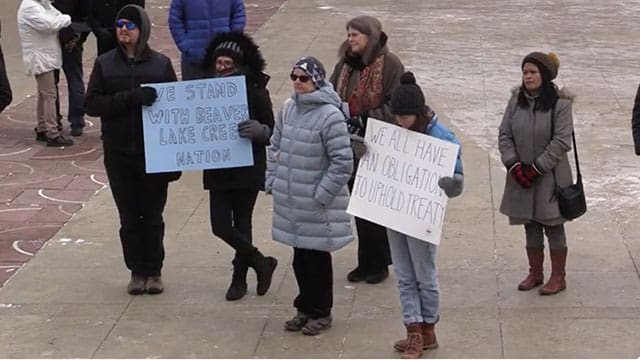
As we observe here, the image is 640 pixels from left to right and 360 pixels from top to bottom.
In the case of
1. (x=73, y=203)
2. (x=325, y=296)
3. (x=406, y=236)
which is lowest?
(x=73, y=203)

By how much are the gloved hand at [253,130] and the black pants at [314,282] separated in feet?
2.57

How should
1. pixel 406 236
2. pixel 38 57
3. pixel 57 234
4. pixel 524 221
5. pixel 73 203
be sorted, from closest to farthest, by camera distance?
pixel 406 236
pixel 524 221
pixel 57 234
pixel 73 203
pixel 38 57

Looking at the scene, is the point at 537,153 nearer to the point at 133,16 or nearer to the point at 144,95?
the point at 144,95

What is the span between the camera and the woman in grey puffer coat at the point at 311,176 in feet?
21.5

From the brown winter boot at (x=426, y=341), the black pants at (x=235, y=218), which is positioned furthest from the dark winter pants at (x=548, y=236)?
the black pants at (x=235, y=218)

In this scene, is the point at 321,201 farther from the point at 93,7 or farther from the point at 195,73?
the point at 93,7

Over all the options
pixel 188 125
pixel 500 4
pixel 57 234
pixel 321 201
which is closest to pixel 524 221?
pixel 321 201

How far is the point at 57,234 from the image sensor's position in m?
8.88

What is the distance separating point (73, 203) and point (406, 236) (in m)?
4.04

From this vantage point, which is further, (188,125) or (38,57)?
(38,57)

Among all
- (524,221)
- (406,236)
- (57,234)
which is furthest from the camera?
(57,234)

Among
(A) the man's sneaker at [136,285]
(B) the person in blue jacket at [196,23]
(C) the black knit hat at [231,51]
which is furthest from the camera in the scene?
(B) the person in blue jacket at [196,23]

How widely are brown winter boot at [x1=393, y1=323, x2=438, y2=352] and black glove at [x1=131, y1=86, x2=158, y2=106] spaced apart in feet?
6.85

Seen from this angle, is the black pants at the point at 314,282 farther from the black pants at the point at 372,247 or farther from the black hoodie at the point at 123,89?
the black hoodie at the point at 123,89
